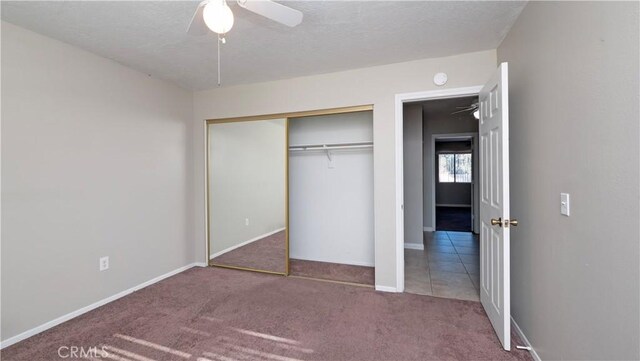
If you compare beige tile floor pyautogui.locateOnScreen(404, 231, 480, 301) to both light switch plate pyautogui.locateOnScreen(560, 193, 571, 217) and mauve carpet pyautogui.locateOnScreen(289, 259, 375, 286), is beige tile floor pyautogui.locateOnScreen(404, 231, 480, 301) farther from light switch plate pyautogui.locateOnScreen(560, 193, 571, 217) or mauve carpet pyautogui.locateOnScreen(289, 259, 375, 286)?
light switch plate pyautogui.locateOnScreen(560, 193, 571, 217)

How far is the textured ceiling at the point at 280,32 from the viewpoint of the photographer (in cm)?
185

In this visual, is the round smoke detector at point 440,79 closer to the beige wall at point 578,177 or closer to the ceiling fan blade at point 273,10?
the beige wall at point 578,177

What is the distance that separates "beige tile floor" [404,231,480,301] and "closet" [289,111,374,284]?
64cm

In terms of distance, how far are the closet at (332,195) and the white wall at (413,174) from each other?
4.14 ft

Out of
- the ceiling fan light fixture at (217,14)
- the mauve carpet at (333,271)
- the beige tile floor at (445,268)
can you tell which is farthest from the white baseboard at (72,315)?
the beige tile floor at (445,268)

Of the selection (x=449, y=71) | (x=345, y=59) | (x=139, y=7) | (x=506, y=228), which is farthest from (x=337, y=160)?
(x=139, y=7)

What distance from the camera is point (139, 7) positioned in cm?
183

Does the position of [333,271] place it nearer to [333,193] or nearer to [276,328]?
[333,193]

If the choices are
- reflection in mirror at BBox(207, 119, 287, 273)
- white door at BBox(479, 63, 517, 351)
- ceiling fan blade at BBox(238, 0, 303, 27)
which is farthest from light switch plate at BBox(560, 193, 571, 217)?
reflection in mirror at BBox(207, 119, 287, 273)

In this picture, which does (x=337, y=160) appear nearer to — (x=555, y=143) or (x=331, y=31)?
(x=331, y=31)

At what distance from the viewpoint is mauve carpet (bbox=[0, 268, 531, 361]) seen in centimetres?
187

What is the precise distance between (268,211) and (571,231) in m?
2.94

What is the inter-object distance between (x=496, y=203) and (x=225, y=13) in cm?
211

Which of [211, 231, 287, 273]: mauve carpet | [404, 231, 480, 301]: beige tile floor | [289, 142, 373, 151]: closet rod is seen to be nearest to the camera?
[404, 231, 480, 301]: beige tile floor
